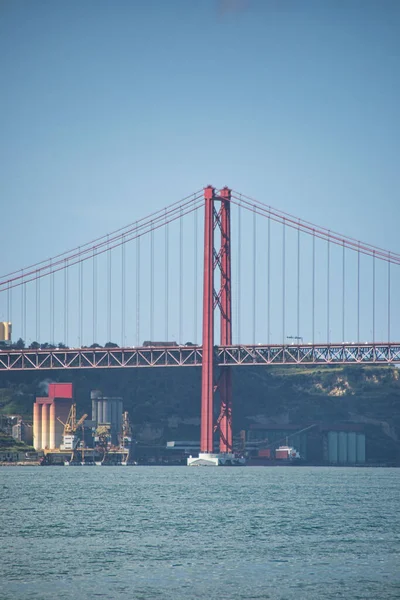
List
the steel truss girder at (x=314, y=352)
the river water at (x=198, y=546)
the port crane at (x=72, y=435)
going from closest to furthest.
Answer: the river water at (x=198, y=546) → the steel truss girder at (x=314, y=352) → the port crane at (x=72, y=435)

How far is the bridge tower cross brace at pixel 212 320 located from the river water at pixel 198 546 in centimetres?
5763

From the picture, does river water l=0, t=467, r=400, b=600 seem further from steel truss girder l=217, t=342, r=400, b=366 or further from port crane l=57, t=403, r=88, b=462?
port crane l=57, t=403, r=88, b=462

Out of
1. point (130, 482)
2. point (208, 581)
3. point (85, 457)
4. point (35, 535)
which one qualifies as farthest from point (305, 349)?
point (208, 581)

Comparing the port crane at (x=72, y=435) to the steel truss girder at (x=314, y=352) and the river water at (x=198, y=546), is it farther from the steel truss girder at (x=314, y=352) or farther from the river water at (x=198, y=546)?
the river water at (x=198, y=546)

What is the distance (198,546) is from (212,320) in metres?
92.0

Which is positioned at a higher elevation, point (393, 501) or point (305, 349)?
point (305, 349)

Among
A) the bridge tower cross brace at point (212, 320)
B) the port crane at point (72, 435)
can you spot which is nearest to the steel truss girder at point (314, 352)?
the bridge tower cross brace at point (212, 320)

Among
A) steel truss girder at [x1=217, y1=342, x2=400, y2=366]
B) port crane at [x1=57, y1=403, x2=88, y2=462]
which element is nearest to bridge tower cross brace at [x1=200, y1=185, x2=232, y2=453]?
steel truss girder at [x1=217, y1=342, x2=400, y2=366]

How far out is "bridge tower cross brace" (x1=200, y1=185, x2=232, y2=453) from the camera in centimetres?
14000

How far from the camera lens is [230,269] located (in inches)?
5743

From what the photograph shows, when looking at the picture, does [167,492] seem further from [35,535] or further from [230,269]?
[230,269]

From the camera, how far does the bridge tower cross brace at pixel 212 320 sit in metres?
140

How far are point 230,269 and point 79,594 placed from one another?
108949 millimetres

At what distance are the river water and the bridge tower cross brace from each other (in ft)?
189
